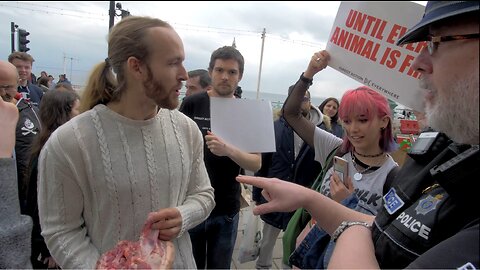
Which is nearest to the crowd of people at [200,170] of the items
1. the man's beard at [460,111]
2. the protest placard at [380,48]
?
the man's beard at [460,111]

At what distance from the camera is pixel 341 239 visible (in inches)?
41.7

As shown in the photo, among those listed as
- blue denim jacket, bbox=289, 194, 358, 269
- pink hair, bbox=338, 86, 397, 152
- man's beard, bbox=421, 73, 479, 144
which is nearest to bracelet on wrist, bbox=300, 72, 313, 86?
pink hair, bbox=338, 86, 397, 152

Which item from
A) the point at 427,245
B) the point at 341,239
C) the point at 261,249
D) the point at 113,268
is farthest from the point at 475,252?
the point at 261,249

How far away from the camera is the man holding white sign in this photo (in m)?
2.55

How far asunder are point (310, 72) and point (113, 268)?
5.43 feet

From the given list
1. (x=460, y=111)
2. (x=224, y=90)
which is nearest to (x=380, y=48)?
(x=460, y=111)

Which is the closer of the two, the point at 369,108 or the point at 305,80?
the point at 369,108

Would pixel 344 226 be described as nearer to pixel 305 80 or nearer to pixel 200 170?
pixel 200 170

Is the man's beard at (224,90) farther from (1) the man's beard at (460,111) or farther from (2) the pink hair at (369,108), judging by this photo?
(1) the man's beard at (460,111)

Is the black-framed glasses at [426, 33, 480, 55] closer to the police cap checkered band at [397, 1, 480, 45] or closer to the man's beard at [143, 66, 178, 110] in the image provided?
the police cap checkered band at [397, 1, 480, 45]

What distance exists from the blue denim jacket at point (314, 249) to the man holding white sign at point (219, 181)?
0.94m

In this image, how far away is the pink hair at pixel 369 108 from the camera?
2.01 meters

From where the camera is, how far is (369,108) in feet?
6.59

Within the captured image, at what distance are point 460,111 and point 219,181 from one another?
6.53ft
